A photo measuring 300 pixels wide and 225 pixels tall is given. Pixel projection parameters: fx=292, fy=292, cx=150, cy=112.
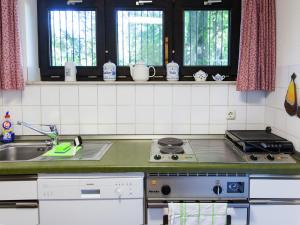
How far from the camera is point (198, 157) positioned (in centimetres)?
178

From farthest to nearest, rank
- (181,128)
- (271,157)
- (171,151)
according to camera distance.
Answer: (181,128) → (171,151) → (271,157)

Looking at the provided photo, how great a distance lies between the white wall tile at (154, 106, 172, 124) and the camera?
2268 millimetres

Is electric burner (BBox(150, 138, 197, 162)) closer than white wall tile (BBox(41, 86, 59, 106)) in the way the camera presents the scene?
Yes

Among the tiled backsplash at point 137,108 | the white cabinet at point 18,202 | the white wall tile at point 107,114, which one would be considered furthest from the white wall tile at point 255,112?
the white cabinet at point 18,202

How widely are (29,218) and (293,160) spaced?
1554 mm

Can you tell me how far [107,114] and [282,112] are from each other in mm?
1263

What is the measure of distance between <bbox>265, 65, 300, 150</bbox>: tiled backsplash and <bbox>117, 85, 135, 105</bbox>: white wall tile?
1031 millimetres

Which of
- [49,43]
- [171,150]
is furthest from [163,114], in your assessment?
[49,43]

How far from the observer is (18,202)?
5.41 feet

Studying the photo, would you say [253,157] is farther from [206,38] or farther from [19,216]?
[19,216]

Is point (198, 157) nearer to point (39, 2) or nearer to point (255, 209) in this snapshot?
point (255, 209)

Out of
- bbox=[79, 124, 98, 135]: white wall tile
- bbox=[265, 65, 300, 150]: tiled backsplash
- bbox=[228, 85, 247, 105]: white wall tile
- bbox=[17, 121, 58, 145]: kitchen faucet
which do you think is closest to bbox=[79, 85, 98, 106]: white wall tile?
bbox=[79, 124, 98, 135]: white wall tile

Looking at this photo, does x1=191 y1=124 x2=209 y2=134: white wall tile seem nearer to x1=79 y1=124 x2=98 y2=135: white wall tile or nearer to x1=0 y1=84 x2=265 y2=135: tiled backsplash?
x1=0 y1=84 x2=265 y2=135: tiled backsplash

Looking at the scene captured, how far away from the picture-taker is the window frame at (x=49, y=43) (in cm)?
234
